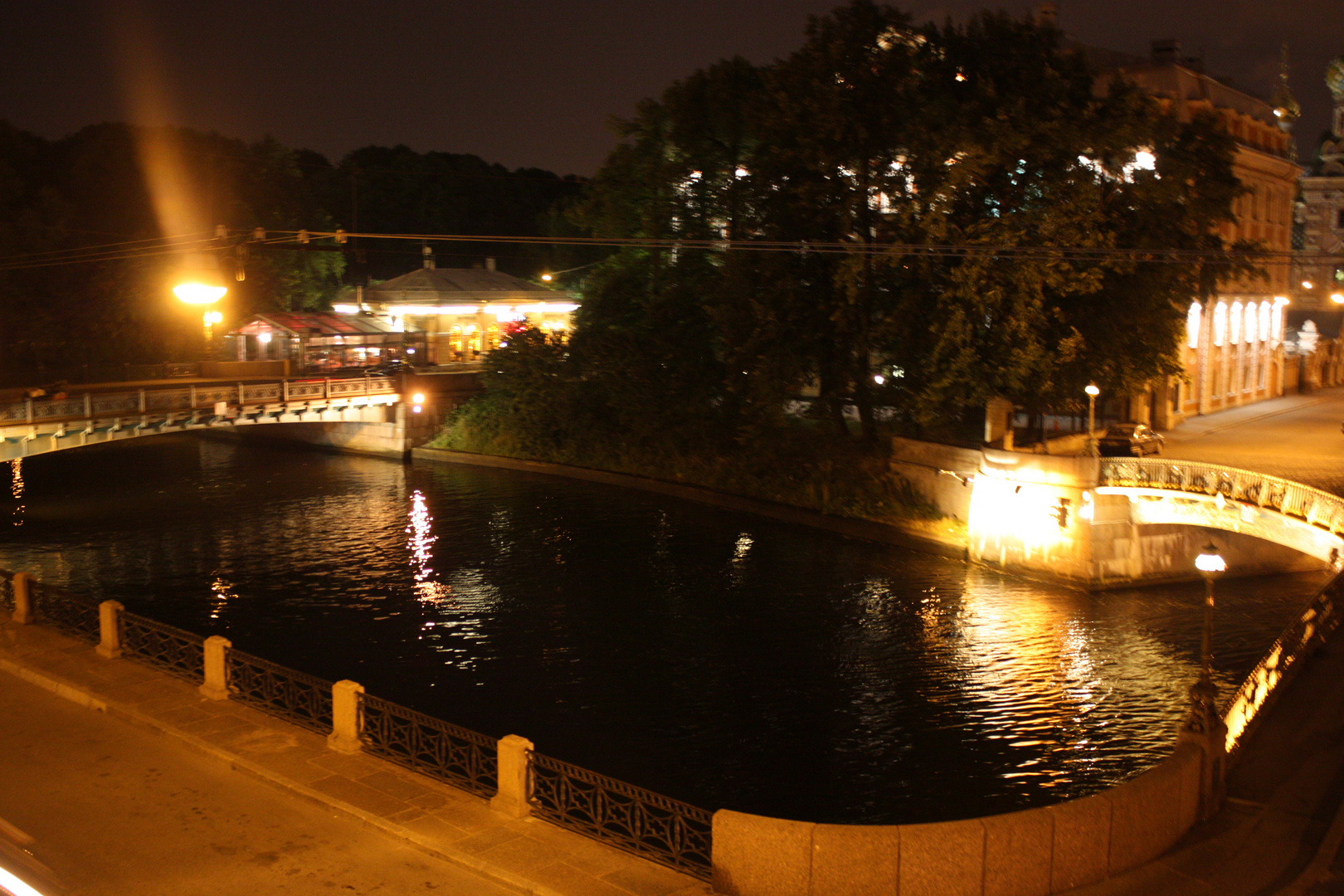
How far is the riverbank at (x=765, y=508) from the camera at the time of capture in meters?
34.3

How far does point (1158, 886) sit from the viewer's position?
10.4 metres

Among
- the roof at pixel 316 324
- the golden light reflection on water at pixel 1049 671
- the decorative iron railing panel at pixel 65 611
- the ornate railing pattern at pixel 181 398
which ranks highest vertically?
the roof at pixel 316 324

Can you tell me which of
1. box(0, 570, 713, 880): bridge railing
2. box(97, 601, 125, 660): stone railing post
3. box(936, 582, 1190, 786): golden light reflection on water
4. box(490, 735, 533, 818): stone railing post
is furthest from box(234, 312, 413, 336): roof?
box(490, 735, 533, 818): stone railing post

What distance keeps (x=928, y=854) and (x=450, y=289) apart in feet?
182

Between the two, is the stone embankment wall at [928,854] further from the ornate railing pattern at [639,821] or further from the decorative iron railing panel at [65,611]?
the decorative iron railing panel at [65,611]

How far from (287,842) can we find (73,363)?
1826 inches

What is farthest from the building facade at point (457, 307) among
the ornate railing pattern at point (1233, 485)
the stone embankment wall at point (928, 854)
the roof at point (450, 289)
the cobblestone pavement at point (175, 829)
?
the stone embankment wall at point (928, 854)

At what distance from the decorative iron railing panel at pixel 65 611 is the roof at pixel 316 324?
3492cm

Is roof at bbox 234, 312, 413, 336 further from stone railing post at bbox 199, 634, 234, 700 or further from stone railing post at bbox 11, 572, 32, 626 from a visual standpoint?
stone railing post at bbox 199, 634, 234, 700

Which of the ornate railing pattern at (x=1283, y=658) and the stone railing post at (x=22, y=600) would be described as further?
the stone railing post at (x=22, y=600)

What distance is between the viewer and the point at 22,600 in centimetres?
1927

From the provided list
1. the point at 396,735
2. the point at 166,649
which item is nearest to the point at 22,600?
the point at 166,649

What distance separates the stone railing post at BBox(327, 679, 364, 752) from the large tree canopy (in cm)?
1777

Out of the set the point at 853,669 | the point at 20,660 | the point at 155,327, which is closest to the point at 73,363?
the point at 155,327
